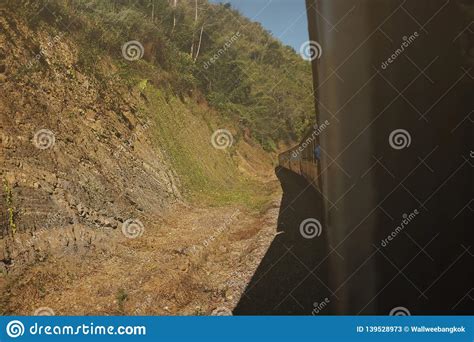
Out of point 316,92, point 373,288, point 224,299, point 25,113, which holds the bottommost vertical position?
point 25,113

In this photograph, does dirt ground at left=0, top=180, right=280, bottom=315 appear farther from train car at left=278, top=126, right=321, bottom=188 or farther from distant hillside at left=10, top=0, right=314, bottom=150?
distant hillside at left=10, top=0, right=314, bottom=150

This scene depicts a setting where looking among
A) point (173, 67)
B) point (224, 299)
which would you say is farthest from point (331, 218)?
point (173, 67)

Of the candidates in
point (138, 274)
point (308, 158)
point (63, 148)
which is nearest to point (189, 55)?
point (308, 158)

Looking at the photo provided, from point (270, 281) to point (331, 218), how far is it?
4.61 m

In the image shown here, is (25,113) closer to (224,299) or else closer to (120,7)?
(224,299)

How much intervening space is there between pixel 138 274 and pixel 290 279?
3.99 metres

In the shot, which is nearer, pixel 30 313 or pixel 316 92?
pixel 316 92

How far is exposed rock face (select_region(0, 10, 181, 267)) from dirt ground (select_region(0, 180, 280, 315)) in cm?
66

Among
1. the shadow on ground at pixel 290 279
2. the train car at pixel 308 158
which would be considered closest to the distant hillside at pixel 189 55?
the train car at pixel 308 158

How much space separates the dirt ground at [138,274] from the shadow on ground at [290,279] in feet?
1.09

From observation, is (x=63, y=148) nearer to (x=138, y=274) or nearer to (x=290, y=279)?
(x=138, y=274)

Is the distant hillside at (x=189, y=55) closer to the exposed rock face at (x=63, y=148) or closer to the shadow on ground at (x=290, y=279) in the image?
the exposed rock face at (x=63, y=148)

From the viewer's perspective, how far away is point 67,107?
43.4 ft

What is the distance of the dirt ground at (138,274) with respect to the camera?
8484 mm
